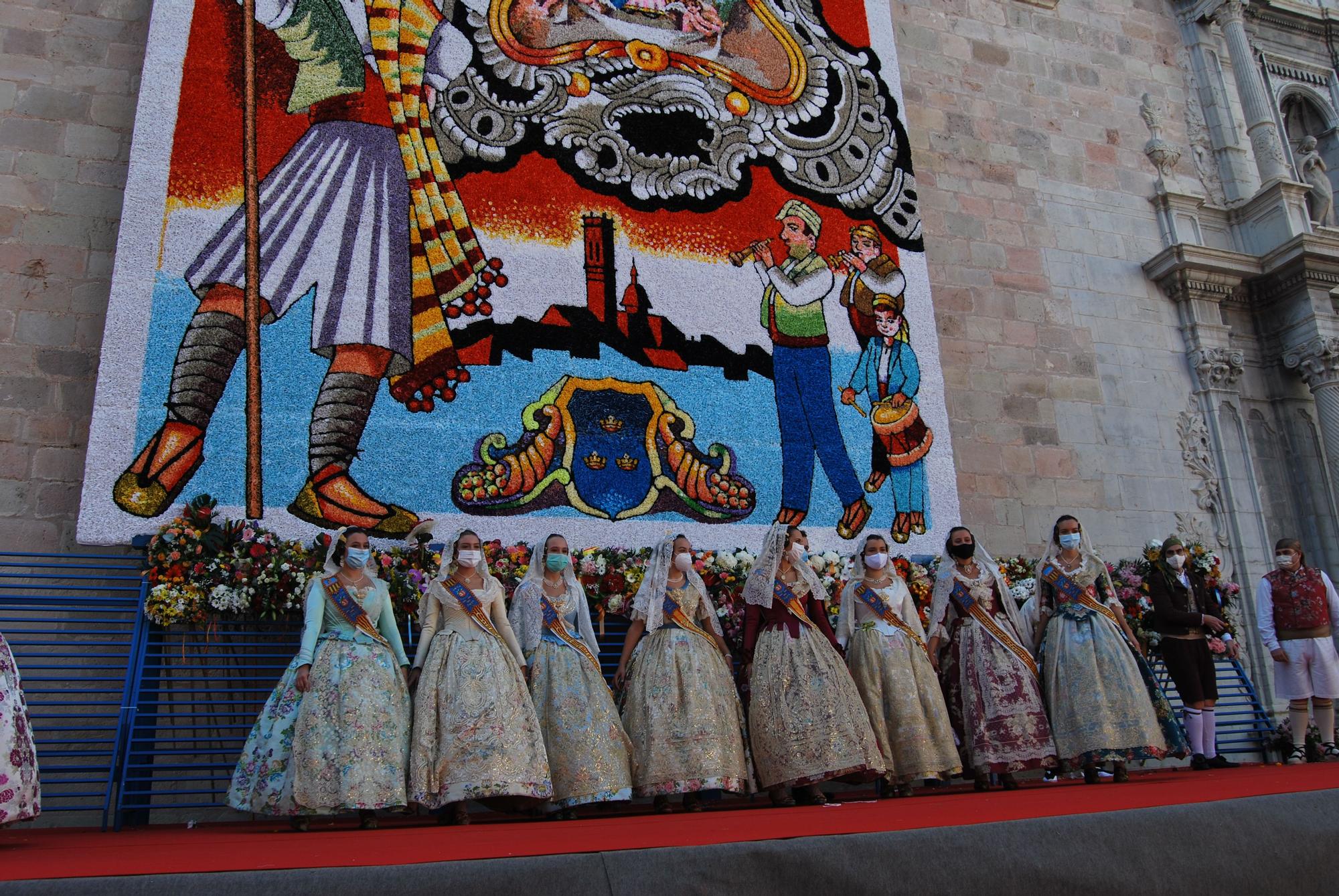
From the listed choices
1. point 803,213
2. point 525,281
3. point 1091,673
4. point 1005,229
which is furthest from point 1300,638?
point 525,281

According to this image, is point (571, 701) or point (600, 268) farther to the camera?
point (600, 268)

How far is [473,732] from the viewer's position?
5277 millimetres

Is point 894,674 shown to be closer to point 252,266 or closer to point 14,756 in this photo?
point 14,756

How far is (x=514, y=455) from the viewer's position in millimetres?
8094

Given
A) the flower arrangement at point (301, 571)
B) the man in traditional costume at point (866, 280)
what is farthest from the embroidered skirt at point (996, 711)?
the man in traditional costume at point (866, 280)

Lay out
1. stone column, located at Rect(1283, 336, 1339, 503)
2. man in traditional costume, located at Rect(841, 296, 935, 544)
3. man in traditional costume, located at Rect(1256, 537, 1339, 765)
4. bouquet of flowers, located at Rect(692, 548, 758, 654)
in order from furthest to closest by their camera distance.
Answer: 1. stone column, located at Rect(1283, 336, 1339, 503)
2. man in traditional costume, located at Rect(841, 296, 935, 544)
3. man in traditional costume, located at Rect(1256, 537, 1339, 765)
4. bouquet of flowers, located at Rect(692, 548, 758, 654)

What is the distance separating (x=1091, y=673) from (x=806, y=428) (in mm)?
3324

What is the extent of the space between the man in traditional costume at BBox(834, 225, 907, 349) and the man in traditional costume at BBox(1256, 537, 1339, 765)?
3.69m

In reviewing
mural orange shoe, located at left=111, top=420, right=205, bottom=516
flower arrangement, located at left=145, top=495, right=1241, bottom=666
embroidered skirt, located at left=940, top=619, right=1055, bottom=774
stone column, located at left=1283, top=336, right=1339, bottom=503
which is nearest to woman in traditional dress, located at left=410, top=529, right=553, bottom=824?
flower arrangement, located at left=145, top=495, right=1241, bottom=666

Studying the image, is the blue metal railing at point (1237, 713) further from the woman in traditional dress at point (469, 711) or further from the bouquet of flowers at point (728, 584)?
the woman in traditional dress at point (469, 711)

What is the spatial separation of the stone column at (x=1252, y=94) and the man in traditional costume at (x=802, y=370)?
6382mm

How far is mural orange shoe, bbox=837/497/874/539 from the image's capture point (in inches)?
352

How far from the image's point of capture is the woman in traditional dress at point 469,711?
520 cm

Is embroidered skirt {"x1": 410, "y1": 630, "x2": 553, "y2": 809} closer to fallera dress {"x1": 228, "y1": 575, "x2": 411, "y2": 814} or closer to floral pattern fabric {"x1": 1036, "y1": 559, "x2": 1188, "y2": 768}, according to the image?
fallera dress {"x1": 228, "y1": 575, "x2": 411, "y2": 814}
